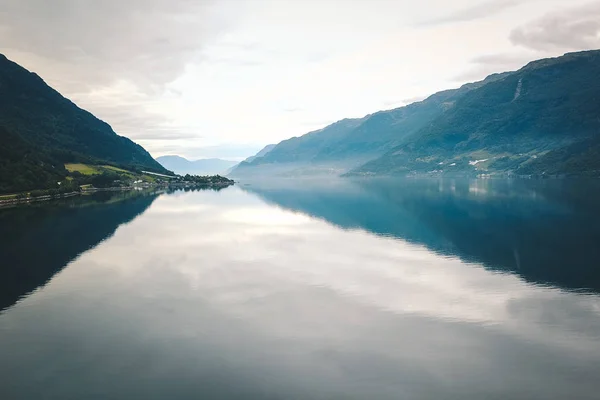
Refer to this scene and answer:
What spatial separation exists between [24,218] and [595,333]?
124319 millimetres

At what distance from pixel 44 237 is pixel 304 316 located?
6815 cm

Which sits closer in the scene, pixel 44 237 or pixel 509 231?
pixel 44 237

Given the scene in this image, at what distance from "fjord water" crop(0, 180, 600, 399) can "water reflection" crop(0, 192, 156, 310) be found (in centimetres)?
57

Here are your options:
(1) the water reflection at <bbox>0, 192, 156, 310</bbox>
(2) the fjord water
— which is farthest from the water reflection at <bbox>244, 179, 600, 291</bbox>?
(1) the water reflection at <bbox>0, 192, 156, 310</bbox>

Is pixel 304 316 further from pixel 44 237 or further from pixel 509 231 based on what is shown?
pixel 44 237

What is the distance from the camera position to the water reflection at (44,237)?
56.8 meters

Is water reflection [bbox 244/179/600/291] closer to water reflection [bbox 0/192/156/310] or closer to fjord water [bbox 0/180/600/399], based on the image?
fjord water [bbox 0/180/600/399]

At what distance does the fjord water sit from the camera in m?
29.3

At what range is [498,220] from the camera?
10744 centimetres

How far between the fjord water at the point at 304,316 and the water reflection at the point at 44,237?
0.57 metres

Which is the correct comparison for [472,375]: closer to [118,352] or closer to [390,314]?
[390,314]

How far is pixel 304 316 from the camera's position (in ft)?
139

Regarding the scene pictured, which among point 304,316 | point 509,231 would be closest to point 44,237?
point 304,316

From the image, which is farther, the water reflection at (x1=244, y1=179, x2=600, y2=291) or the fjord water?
the water reflection at (x1=244, y1=179, x2=600, y2=291)
